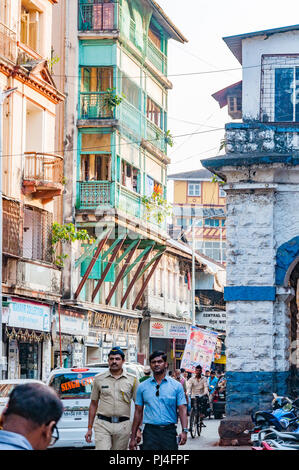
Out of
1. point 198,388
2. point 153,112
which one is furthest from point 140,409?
Result: point 153,112

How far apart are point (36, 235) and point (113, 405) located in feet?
75.3

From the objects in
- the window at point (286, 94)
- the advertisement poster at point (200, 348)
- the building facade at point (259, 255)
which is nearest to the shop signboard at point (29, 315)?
the advertisement poster at point (200, 348)

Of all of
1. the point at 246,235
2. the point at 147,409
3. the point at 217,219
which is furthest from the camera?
the point at 217,219

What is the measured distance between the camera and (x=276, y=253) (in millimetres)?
19656

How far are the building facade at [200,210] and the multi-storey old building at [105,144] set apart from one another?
45406mm

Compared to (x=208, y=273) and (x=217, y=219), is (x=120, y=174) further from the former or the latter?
(x=217, y=219)

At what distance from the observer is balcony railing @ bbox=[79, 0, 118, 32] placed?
40188 millimetres

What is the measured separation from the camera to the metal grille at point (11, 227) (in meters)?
31.7

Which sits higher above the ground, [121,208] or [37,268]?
[121,208]

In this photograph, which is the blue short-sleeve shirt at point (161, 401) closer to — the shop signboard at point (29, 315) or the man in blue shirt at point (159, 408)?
the man in blue shirt at point (159, 408)

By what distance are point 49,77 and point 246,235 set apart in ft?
57.7

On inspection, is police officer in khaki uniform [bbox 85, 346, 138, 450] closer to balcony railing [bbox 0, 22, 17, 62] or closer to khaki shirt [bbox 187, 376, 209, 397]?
khaki shirt [bbox 187, 376, 209, 397]

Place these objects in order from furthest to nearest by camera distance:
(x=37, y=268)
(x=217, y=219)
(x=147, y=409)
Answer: (x=217, y=219), (x=37, y=268), (x=147, y=409)

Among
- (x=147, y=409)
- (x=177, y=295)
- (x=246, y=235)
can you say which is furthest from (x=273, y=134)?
(x=177, y=295)
